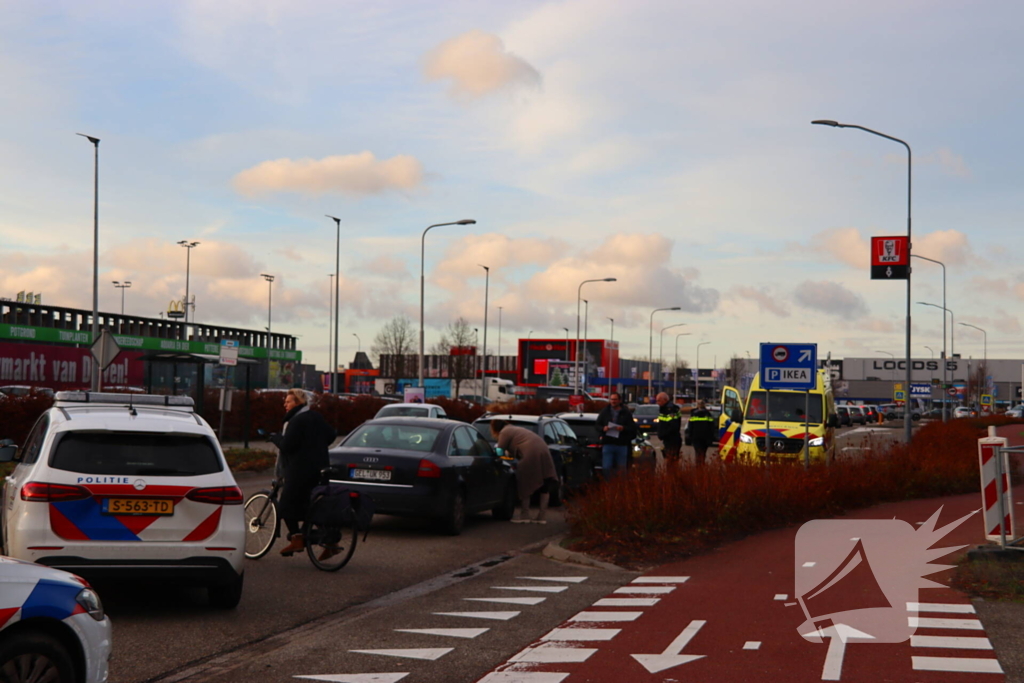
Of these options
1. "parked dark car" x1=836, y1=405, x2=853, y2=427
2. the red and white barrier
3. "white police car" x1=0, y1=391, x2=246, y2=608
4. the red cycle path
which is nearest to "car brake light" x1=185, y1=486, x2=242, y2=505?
"white police car" x1=0, y1=391, x2=246, y2=608

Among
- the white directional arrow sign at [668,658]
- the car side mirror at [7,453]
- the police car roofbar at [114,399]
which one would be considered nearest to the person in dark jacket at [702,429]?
the police car roofbar at [114,399]

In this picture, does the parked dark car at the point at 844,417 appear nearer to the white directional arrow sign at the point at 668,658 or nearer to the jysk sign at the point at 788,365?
the jysk sign at the point at 788,365

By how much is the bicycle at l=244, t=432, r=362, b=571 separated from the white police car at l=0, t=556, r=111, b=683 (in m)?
5.72

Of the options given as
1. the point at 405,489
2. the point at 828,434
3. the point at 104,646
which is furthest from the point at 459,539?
the point at 828,434

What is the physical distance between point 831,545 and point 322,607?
14.1ft

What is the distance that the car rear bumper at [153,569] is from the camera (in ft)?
26.1

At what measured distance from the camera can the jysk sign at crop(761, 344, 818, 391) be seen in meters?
18.9

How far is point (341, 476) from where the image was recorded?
13906 mm

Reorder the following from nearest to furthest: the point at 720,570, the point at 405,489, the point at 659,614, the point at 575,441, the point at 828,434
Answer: the point at 659,614, the point at 720,570, the point at 405,489, the point at 575,441, the point at 828,434

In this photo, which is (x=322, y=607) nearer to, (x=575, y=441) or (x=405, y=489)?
(x=405, y=489)

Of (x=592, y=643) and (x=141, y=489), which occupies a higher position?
(x=141, y=489)

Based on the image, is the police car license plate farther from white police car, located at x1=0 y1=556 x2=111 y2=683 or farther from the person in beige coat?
the person in beige coat

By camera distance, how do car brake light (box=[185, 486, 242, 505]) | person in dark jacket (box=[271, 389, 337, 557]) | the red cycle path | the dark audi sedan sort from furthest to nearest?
the dark audi sedan < person in dark jacket (box=[271, 389, 337, 557]) < car brake light (box=[185, 486, 242, 505]) < the red cycle path

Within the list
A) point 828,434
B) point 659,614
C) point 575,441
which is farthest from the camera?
point 828,434
